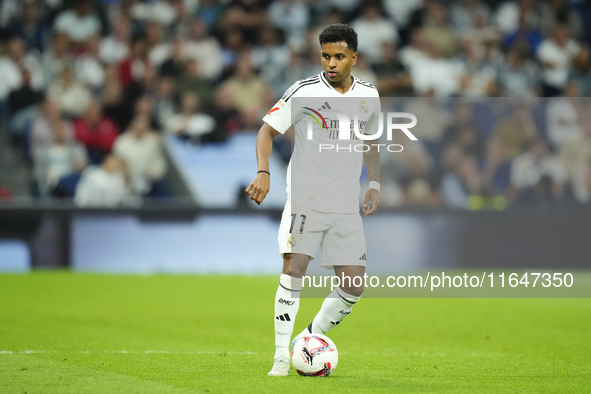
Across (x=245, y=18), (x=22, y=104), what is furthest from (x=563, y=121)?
(x=22, y=104)

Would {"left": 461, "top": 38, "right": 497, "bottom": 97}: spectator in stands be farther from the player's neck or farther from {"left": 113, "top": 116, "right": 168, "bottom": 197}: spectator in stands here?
the player's neck

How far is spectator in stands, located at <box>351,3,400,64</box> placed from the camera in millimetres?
16766

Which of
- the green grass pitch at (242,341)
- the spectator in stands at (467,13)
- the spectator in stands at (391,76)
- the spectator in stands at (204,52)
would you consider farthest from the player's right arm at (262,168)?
the spectator in stands at (467,13)

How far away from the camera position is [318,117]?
219 inches

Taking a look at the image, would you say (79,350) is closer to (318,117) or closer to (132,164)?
(318,117)

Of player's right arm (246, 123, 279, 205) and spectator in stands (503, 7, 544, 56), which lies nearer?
player's right arm (246, 123, 279, 205)

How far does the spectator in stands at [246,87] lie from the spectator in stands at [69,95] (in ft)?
8.33

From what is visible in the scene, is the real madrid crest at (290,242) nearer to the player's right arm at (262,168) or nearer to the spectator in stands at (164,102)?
the player's right arm at (262,168)

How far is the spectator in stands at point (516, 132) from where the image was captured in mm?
13734

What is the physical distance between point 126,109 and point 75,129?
0.99 m

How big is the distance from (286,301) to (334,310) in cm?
35

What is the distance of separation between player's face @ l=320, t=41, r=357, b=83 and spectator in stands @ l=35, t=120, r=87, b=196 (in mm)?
8850

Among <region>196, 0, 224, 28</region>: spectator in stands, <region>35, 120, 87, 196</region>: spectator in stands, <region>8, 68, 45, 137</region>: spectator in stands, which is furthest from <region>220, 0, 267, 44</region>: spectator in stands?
<region>35, 120, 87, 196</region>: spectator in stands

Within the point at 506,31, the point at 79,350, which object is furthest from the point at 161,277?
the point at 506,31
